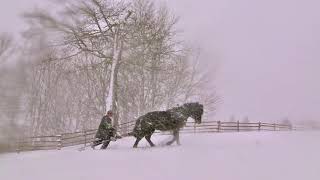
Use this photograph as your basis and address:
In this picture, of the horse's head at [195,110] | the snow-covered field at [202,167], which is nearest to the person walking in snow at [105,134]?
the horse's head at [195,110]

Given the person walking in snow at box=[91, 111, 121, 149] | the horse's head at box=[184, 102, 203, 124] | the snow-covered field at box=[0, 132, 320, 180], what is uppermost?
the horse's head at box=[184, 102, 203, 124]

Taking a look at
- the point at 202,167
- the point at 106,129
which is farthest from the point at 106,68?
the point at 202,167

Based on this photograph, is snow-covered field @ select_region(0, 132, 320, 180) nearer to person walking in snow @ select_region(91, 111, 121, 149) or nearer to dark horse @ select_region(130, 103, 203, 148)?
dark horse @ select_region(130, 103, 203, 148)

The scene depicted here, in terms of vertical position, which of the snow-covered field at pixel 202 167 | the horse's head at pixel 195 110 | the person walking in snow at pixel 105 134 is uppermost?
the horse's head at pixel 195 110

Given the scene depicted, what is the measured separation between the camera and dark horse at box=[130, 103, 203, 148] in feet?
55.4

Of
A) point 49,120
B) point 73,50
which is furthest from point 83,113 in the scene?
point 73,50

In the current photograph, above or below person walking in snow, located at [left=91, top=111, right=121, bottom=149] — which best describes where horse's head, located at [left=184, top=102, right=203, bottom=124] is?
above

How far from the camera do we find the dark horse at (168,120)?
1688cm

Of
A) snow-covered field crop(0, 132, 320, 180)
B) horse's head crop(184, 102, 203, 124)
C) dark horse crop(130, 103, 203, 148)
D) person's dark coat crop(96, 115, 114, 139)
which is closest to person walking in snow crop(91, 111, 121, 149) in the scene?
person's dark coat crop(96, 115, 114, 139)

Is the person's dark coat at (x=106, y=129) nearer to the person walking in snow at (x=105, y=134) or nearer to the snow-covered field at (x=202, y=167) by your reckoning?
the person walking in snow at (x=105, y=134)

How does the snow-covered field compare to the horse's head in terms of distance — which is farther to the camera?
the horse's head

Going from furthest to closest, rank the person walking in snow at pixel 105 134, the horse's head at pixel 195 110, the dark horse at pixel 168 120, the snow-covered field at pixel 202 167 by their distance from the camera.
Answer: the person walking in snow at pixel 105 134, the horse's head at pixel 195 110, the dark horse at pixel 168 120, the snow-covered field at pixel 202 167

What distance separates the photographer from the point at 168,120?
16.9 m

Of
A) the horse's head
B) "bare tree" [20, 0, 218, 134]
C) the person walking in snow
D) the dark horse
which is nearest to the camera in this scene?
the dark horse
